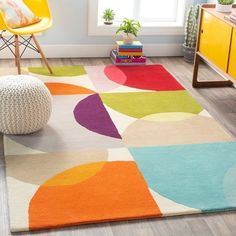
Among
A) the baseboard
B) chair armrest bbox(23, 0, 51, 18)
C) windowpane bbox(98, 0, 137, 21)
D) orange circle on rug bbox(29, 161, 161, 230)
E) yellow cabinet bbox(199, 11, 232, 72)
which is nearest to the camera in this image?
orange circle on rug bbox(29, 161, 161, 230)

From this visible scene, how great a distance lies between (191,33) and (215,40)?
3.30 ft

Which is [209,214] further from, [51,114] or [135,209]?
[51,114]

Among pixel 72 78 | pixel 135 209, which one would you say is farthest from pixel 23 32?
pixel 135 209

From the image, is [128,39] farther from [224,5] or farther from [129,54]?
[224,5]

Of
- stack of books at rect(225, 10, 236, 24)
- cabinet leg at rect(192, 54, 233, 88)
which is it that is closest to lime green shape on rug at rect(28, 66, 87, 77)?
→ cabinet leg at rect(192, 54, 233, 88)

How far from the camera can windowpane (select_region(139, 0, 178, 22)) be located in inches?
202

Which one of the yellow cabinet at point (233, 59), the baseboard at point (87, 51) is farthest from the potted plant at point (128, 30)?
the yellow cabinet at point (233, 59)

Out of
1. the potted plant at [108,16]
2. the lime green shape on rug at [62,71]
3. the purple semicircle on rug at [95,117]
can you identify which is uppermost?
the potted plant at [108,16]

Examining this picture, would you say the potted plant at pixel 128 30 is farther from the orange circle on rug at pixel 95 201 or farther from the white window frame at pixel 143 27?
the orange circle on rug at pixel 95 201

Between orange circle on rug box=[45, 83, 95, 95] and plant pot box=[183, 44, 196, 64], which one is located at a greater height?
plant pot box=[183, 44, 196, 64]

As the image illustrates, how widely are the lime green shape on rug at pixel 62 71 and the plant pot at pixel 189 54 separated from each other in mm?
1078

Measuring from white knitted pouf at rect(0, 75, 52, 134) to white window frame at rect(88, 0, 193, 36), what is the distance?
1.74 meters

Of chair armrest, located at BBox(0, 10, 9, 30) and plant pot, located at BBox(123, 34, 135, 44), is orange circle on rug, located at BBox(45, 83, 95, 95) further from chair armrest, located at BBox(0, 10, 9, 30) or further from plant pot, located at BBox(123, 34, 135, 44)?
plant pot, located at BBox(123, 34, 135, 44)

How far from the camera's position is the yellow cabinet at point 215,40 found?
12.2 ft
